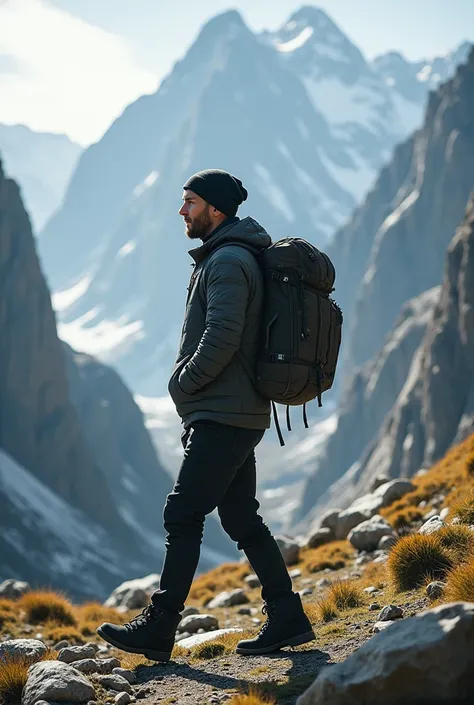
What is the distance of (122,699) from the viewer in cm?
676

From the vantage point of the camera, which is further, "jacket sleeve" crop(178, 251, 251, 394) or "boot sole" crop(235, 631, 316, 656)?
"boot sole" crop(235, 631, 316, 656)

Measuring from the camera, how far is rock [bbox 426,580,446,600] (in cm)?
779

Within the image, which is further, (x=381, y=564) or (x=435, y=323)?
(x=435, y=323)

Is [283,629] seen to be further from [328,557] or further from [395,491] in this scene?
[395,491]

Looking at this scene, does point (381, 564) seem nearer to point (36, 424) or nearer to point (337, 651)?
point (337, 651)

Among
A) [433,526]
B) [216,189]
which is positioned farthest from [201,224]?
[433,526]

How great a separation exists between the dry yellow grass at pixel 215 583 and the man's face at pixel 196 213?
33.7ft

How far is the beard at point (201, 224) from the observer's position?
8.19m

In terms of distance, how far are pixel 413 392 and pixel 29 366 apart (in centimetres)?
7764

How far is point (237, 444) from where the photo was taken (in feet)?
25.1

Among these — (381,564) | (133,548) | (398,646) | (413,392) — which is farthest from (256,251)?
(133,548)

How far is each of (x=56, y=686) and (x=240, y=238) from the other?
147 inches

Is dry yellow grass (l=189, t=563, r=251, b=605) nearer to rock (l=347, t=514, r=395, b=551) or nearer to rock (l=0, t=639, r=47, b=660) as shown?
rock (l=347, t=514, r=395, b=551)

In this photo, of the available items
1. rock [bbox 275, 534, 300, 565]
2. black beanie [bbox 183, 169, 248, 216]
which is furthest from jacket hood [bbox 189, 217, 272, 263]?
rock [bbox 275, 534, 300, 565]
